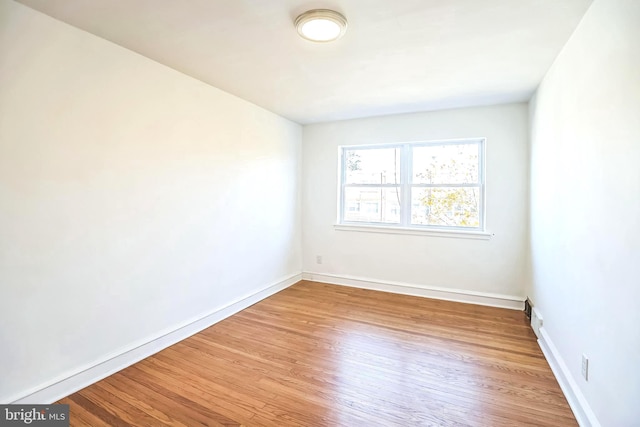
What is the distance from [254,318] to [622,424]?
9.24 feet

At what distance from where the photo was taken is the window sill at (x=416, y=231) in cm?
364

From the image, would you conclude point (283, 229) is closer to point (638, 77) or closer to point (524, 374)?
point (524, 374)

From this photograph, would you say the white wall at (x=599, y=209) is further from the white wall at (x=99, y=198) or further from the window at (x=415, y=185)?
the white wall at (x=99, y=198)

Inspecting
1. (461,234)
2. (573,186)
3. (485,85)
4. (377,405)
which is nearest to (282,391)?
(377,405)

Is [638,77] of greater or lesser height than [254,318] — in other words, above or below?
above

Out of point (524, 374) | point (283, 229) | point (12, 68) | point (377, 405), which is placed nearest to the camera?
point (12, 68)

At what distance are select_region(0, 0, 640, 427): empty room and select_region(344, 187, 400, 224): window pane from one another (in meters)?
0.84

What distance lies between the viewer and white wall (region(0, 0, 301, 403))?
1723mm

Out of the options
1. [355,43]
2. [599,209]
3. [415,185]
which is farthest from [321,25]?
[415,185]

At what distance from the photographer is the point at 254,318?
321 cm

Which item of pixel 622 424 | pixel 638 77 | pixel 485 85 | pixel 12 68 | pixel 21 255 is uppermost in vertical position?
pixel 485 85

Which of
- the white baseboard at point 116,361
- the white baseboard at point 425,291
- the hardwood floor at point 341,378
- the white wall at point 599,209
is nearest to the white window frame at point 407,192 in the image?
the white baseboard at point 425,291

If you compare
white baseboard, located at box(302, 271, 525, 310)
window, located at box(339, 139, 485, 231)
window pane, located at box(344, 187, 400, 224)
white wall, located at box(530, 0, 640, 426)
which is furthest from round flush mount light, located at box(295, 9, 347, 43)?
white baseboard, located at box(302, 271, 525, 310)

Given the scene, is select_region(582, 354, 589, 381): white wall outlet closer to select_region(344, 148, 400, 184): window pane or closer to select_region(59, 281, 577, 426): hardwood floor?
select_region(59, 281, 577, 426): hardwood floor
